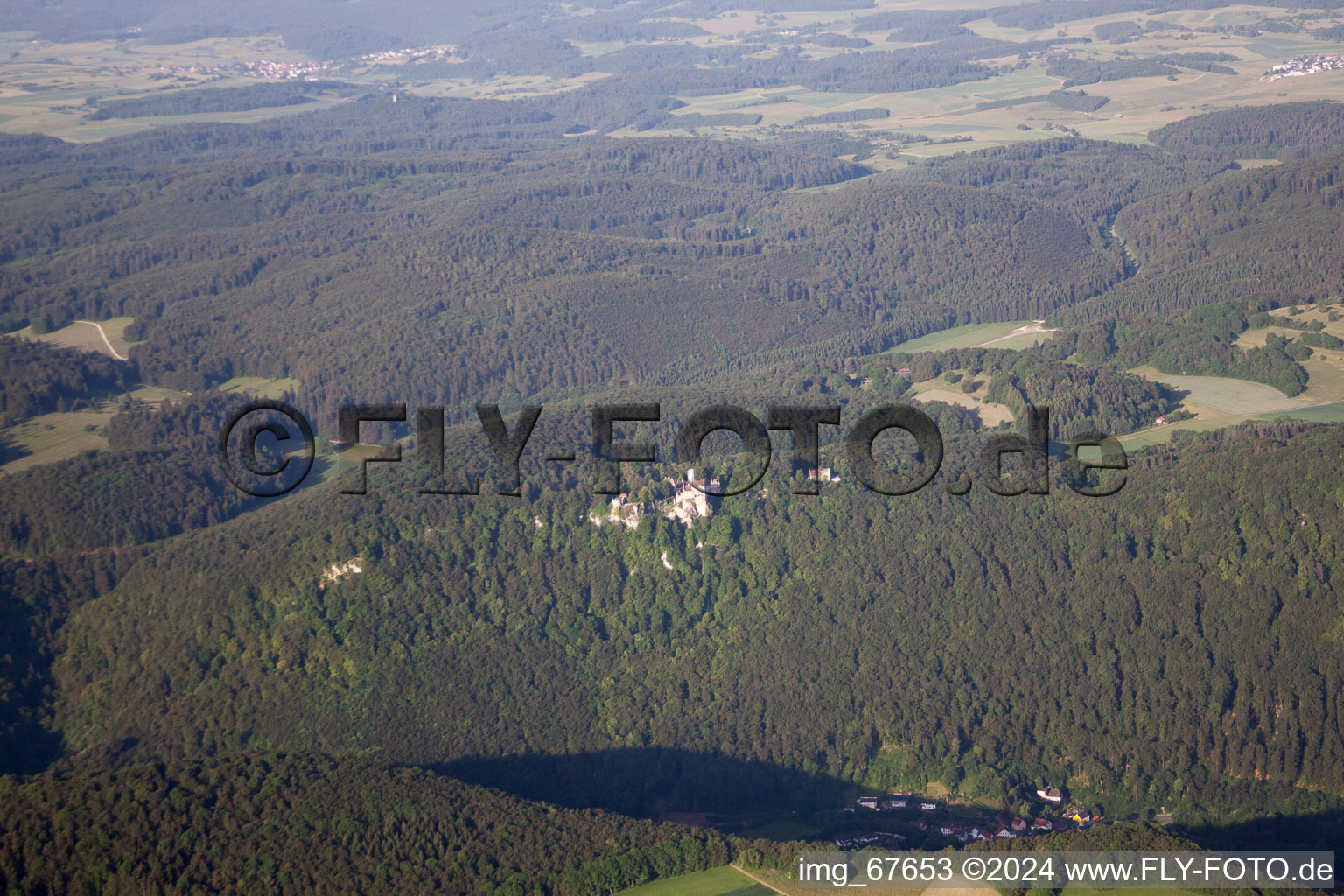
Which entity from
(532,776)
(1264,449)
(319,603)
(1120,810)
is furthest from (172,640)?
(1264,449)

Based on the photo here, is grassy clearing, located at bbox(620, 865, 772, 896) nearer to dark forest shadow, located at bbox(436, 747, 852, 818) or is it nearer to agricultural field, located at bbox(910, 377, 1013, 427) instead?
dark forest shadow, located at bbox(436, 747, 852, 818)

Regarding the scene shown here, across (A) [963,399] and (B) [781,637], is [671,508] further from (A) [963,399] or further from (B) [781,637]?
(A) [963,399]

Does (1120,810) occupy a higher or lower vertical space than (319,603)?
lower

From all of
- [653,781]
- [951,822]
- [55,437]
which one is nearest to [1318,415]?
[951,822]

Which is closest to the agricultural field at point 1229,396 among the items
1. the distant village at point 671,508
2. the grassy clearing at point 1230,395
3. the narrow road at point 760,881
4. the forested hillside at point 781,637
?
the grassy clearing at point 1230,395

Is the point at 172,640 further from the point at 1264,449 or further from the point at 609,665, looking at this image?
the point at 1264,449

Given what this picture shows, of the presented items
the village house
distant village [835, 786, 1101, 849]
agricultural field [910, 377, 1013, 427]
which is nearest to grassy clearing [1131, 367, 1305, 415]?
agricultural field [910, 377, 1013, 427]
